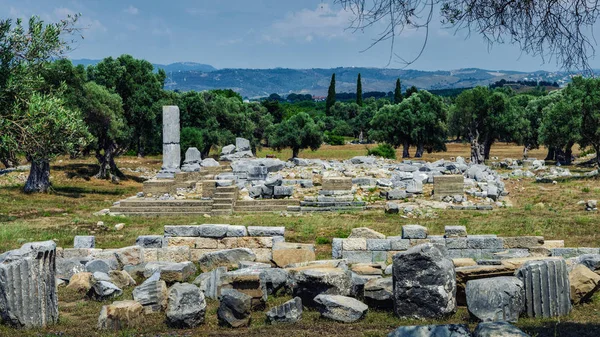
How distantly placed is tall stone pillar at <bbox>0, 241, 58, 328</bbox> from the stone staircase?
15.9 metres

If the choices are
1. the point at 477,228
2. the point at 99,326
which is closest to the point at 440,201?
the point at 477,228

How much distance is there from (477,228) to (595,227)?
11.5 ft

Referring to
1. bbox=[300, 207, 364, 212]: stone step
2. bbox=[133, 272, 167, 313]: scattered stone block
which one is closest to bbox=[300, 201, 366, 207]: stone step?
bbox=[300, 207, 364, 212]: stone step

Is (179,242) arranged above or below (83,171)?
above

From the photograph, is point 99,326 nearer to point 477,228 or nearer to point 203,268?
point 203,268

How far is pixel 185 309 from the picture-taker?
30.2ft

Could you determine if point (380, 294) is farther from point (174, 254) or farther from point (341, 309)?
point (174, 254)

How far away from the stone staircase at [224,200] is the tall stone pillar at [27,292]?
626 inches

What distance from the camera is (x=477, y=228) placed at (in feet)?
66.2

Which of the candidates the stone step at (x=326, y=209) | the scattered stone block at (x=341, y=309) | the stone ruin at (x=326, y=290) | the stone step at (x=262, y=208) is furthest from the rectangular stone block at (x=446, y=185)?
the scattered stone block at (x=341, y=309)

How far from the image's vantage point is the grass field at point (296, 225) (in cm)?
899

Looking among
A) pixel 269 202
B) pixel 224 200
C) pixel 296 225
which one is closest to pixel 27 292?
pixel 296 225

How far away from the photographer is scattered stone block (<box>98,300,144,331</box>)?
9.09m

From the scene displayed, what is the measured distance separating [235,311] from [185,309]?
2.35ft
